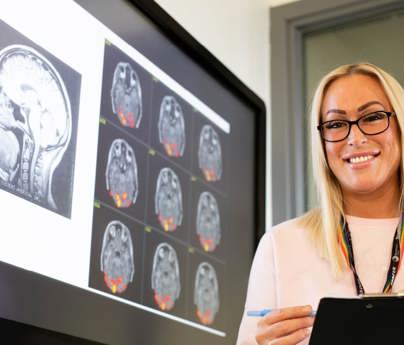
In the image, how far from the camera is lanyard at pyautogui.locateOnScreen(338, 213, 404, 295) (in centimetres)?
151

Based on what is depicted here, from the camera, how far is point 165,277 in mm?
1979

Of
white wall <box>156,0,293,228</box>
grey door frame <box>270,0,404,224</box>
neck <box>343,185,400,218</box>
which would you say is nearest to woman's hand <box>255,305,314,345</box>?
neck <box>343,185,400,218</box>

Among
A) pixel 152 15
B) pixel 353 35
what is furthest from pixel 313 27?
pixel 152 15

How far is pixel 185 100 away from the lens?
7.19 feet

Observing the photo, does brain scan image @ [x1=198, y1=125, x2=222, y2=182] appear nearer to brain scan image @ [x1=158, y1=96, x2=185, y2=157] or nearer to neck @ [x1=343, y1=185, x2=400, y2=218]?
brain scan image @ [x1=158, y1=96, x2=185, y2=157]

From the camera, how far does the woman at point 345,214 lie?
155 cm

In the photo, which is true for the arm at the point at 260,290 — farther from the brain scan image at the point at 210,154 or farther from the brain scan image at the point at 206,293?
the brain scan image at the point at 210,154

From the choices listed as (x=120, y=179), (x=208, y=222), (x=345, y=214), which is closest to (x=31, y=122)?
(x=120, y=179)

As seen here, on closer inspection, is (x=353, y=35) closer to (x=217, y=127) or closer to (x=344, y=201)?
(x=217, y=127)

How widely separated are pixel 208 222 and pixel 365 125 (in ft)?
2.30

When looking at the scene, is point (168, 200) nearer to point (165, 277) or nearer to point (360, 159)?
point (165, 277)

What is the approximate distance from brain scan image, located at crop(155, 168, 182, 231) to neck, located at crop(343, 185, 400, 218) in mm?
520

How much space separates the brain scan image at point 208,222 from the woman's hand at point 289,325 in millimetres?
774

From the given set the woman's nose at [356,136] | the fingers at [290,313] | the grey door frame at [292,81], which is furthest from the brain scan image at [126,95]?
the grey door frame at [292,81]
